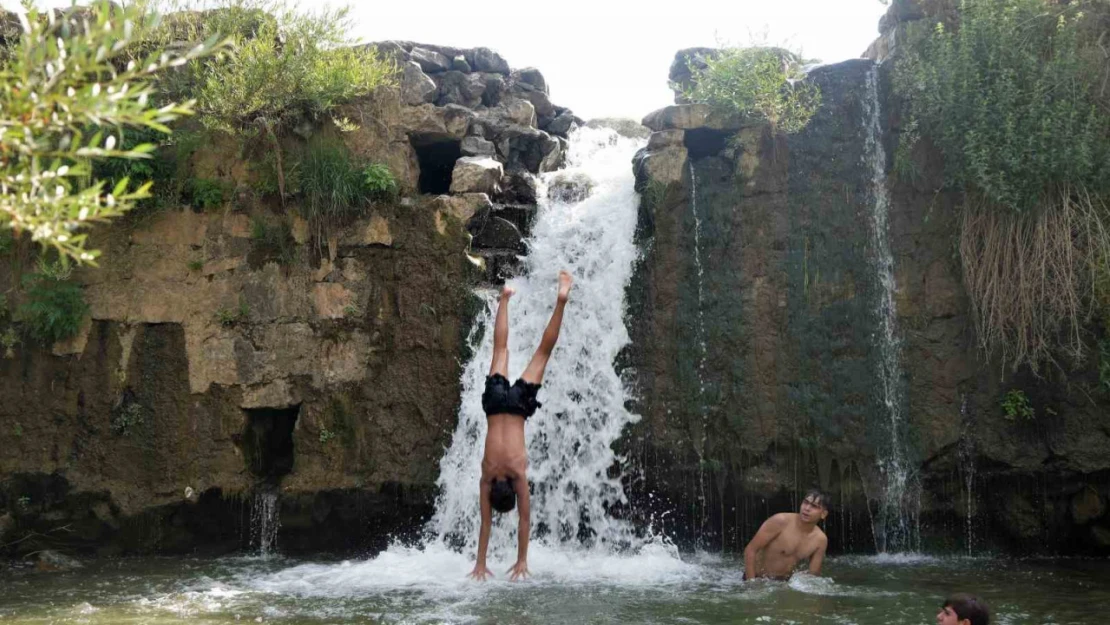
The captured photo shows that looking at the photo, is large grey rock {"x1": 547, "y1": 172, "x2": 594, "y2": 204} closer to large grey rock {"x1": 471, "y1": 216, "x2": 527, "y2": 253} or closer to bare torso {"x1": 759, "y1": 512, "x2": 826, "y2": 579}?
large grey rock {"x1": 471, "y1": 216, "x2": 527, "y2": 253}

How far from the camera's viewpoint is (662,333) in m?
10.0

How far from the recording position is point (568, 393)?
9.81 meters

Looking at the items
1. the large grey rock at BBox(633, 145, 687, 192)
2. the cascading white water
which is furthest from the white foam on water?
the cascading white water

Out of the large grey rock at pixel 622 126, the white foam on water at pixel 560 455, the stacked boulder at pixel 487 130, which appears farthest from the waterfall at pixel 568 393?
the large grey rock at pixel 622 126

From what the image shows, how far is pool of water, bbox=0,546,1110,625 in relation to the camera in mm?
6348

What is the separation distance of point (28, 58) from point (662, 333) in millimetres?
7549

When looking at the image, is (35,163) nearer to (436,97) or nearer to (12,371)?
(12,371)

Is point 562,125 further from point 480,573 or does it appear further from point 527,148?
point 480,573

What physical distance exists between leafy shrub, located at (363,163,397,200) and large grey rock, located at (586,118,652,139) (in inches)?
183

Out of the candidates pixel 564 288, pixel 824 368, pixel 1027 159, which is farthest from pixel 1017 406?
pixel 564 288

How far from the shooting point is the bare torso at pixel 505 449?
301 inches

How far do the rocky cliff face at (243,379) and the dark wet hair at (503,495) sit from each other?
2.31 metres

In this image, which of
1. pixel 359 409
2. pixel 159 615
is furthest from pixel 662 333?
pixel 159 615

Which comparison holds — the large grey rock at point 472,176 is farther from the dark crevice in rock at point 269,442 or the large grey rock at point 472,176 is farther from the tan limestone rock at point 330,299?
the dark crevice in rock at point 269,442
